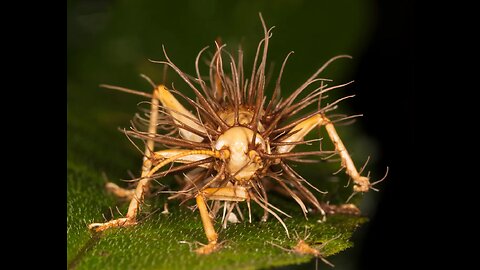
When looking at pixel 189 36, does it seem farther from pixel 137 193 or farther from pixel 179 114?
pixel 137 193

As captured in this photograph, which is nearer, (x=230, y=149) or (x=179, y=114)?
(x=230, y=149)

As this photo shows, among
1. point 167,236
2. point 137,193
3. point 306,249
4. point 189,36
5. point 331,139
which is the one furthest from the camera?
point 189,36

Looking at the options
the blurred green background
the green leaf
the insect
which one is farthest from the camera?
the blurred green background

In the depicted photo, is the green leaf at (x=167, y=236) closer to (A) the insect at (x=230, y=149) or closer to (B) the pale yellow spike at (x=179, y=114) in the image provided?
(A) the insect at (x=230, y=149)

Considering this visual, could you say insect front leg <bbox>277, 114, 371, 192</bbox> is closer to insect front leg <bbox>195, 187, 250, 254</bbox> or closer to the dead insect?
insect front leg <bbox>195, 187, 250, 254</bbox>

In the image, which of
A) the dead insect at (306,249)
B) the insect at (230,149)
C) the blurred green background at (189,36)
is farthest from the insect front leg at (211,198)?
the blurred green background at (189,36)

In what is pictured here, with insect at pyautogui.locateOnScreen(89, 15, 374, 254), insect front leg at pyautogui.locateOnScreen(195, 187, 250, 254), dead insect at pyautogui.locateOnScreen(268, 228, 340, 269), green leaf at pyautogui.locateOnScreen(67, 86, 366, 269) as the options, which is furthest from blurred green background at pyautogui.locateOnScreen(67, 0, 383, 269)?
dead insect at pyautogui.locateOnScreen(268, 228, 340, 269)

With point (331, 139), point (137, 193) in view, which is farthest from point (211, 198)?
point (331, 139)
